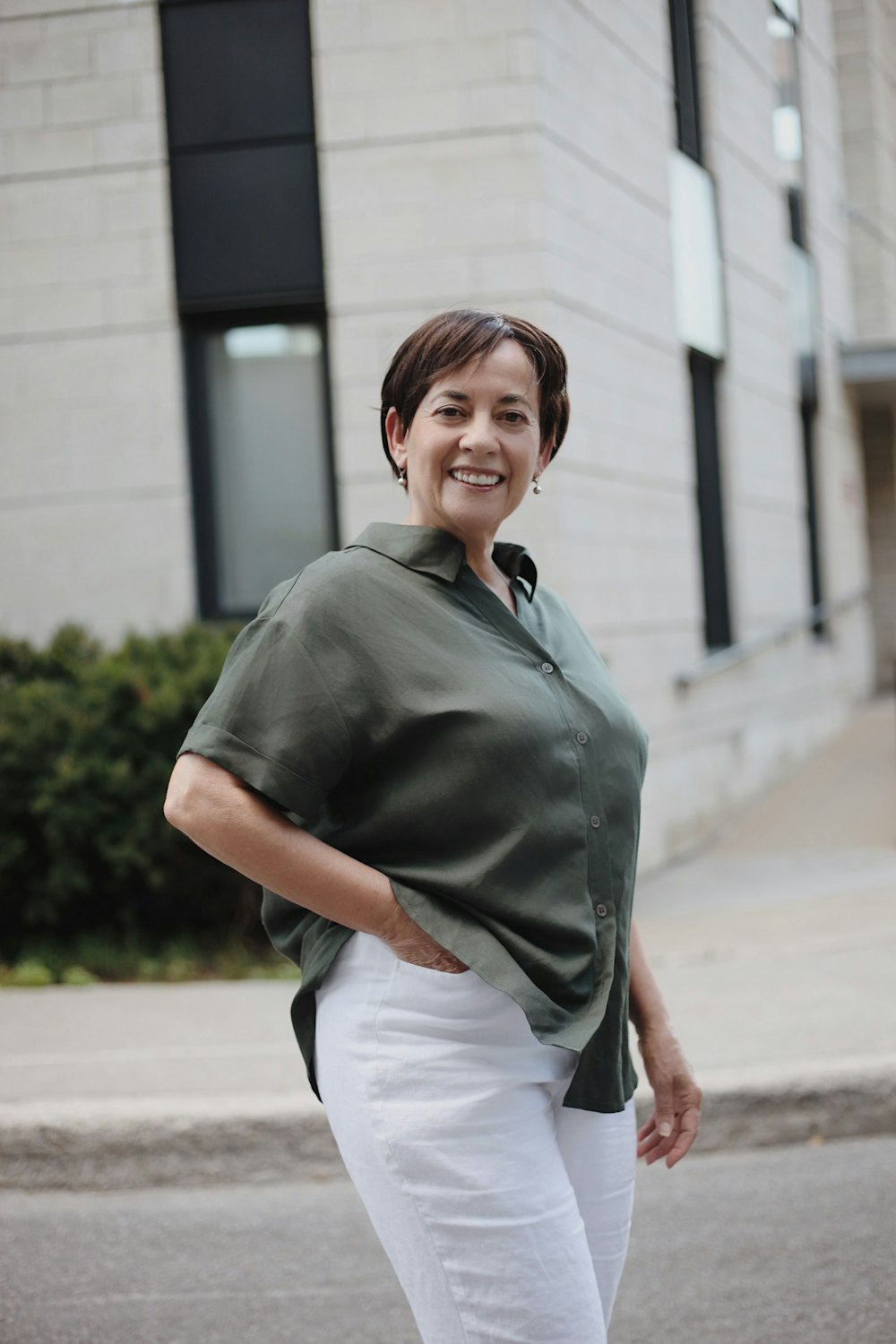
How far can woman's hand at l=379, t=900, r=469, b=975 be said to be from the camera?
183cm

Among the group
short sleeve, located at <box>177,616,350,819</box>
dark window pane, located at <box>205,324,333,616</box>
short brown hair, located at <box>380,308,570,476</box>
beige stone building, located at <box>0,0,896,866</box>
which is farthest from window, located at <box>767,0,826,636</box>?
short sleeve, located at <box>177,616,350,819</box>

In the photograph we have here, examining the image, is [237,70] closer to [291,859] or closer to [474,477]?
[474,477]

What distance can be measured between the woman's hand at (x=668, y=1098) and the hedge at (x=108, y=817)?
15.5 feet

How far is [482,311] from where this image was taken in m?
2.00

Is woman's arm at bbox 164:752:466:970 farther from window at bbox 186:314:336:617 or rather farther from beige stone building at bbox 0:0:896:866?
window at bbox 186:314:336:617

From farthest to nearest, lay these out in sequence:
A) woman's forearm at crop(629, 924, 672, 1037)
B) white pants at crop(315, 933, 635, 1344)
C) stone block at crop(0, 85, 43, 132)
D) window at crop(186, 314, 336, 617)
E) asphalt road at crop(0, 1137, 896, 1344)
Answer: window at crop(186, 314, 336, 617) → stone block at crop(0, 85, 43, 132) → asphalt road at crop(0, 1137, 896, 1344) → woman's forearm at crop(629, 924, 672, 1037) → white pants at crop(315, 933, 635, 1344)

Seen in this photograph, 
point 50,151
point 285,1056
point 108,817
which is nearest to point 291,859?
point 285,1056

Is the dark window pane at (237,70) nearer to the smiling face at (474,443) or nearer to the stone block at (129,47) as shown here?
the stone block at (129,47)

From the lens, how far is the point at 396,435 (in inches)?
82.7

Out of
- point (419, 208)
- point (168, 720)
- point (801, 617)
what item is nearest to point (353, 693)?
point (168, 720)

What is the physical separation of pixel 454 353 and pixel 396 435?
0.18 metres

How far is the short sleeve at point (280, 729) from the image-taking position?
1795 mm

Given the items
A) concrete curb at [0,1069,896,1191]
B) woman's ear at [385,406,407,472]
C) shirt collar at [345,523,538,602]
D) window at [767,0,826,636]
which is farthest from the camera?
window at [767,0,826,636]

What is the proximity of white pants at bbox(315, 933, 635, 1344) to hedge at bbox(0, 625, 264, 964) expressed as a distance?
4.98 meters
